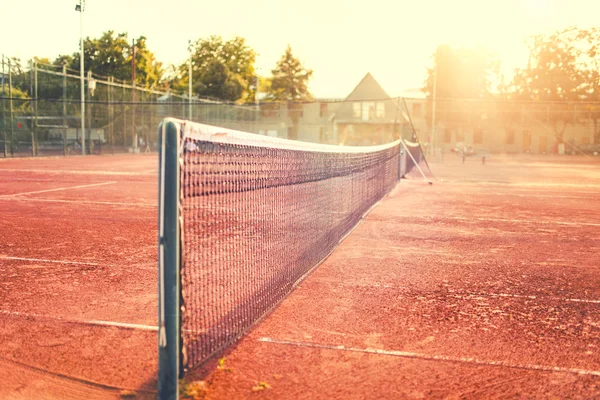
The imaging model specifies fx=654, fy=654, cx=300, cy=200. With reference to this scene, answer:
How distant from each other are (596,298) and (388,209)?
23.0 ft

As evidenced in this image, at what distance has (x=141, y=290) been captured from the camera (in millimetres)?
5312

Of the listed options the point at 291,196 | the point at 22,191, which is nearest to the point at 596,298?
the point at 291,196

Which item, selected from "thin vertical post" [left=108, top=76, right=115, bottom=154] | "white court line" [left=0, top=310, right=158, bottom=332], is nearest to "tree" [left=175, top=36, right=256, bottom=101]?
"thin vertical post" [left=108, top=76, right=115, bottom=154]

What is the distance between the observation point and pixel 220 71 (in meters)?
74.5

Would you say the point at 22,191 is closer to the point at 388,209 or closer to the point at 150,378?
the point at 388,209

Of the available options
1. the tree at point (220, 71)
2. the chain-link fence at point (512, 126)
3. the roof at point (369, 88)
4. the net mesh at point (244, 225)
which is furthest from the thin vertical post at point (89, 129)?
the tree at point (220, 71)

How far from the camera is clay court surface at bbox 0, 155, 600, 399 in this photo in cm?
336

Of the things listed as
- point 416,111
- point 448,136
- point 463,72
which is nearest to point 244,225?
point 416,111

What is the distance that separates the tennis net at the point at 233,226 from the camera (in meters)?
2.86

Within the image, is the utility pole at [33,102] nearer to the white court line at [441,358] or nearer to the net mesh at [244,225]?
the net mesh at [244,225]

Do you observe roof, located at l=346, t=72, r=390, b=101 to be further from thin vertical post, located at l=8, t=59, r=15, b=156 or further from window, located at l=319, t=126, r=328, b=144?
thin vertical post, located at l=8, t=59, r=15, b=156

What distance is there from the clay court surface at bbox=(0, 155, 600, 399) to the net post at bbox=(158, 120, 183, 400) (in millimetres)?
334

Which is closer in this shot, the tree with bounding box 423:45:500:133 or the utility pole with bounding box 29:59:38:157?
the utility pole with bounding box 29:59:38:157

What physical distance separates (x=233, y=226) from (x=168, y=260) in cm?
249
